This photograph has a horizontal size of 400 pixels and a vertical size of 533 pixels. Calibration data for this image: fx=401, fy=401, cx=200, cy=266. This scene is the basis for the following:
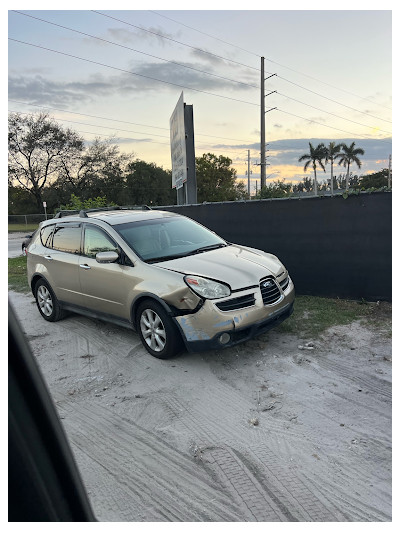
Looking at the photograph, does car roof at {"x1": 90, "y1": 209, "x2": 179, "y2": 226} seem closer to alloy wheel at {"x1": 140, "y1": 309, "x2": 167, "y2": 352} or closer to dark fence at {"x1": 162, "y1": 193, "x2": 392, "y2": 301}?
alloy wheel at {"x1": 140, "y1": 309, "x2": 167, "y2": 352}

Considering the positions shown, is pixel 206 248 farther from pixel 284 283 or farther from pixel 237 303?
pixel 237 303

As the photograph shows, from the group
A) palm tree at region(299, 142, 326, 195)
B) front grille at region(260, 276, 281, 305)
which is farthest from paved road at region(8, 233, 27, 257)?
palm tree at region(299, 142, 326, 195)

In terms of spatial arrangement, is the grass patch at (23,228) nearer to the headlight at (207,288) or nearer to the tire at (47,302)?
the tire at (47,302)

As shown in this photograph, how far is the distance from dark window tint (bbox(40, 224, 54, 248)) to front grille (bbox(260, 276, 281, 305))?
366cm

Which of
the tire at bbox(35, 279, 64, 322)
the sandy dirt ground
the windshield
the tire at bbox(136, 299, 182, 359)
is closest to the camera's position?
the sandy dirt ground

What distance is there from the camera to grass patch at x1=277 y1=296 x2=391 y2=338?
18.0ft

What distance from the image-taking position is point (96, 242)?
5.54 metres

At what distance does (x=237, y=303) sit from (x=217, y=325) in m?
0.34

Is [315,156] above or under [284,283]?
above

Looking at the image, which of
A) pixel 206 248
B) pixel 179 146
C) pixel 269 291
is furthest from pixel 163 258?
pixel 179 146

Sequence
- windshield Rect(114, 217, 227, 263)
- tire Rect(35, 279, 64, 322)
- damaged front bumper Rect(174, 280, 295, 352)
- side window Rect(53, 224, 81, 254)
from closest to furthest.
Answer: damaged front bumper Rect(174, 280, 295, 352)
windshield Rect(114, 217, 227, 263)
side window Rect(53, 224, 81, 254)
tire Rect(35, 279, 64, 322)

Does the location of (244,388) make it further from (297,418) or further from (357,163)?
(357,163)

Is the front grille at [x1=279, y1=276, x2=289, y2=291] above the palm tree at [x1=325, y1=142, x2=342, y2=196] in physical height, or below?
below

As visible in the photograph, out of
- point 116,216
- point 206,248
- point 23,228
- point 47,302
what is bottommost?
point 47,302
